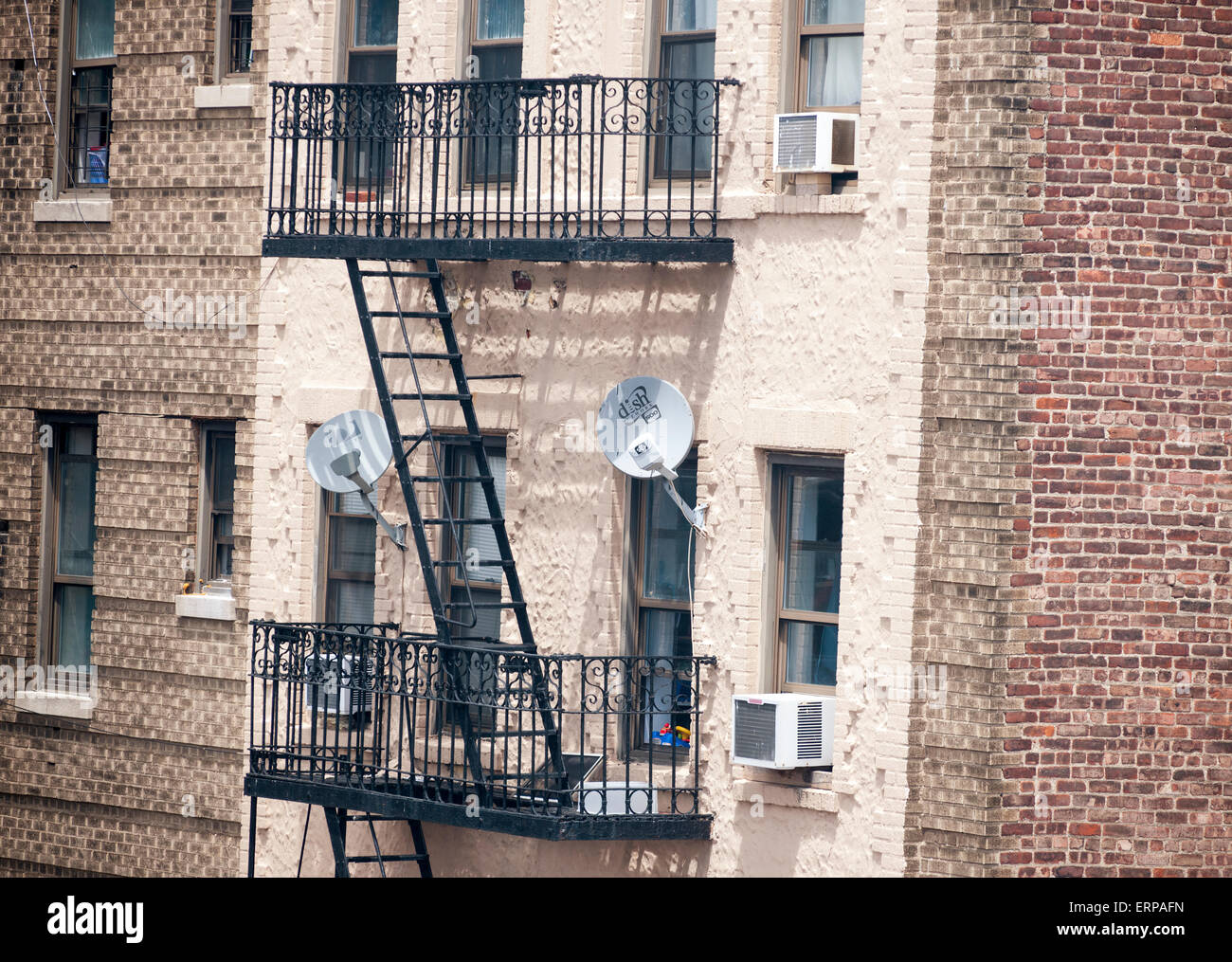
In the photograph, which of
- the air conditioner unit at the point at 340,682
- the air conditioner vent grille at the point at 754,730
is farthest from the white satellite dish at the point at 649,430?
the air conditioner unit at the point at 340,682

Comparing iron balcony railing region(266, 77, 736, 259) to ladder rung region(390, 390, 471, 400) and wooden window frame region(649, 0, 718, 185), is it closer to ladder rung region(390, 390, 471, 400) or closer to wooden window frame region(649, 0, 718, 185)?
wooden window frame region(649, 0, 718, 185)

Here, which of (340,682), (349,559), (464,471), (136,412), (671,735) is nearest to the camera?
(671,735)

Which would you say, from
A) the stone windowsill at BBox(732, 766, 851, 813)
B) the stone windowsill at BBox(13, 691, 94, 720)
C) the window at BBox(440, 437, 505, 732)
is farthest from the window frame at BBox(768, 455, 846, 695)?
the stone windowsill at BBox(13, 691, 94, 720)

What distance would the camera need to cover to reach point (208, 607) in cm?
1753

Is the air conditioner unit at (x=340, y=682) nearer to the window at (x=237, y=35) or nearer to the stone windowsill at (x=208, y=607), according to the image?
the stone windowsill at (x=208, y=607)

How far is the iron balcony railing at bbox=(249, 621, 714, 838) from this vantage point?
1480 centimetres

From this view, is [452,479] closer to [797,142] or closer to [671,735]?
[671,735]

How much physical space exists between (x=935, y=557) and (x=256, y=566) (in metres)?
6.01

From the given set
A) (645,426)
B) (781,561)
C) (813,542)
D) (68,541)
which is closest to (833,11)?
(645,426)

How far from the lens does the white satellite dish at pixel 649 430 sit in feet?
47.6

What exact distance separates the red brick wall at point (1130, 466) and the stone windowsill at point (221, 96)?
690cm

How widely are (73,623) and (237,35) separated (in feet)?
17.4

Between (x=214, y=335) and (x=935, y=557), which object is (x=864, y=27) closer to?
(x=935, y=557)
